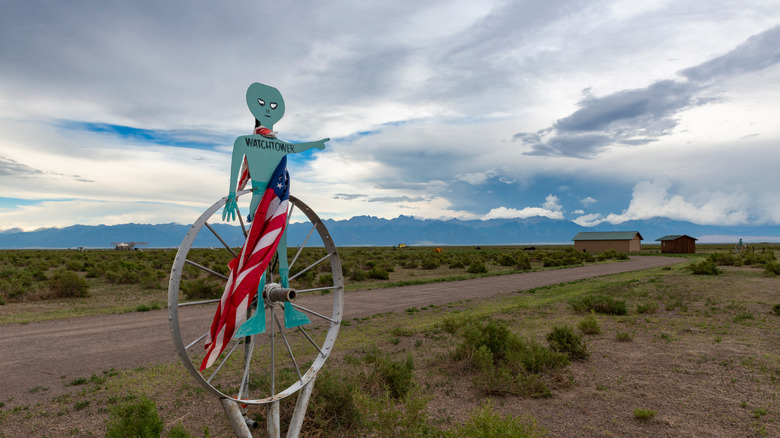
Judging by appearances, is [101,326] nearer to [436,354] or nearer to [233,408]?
[436,354]

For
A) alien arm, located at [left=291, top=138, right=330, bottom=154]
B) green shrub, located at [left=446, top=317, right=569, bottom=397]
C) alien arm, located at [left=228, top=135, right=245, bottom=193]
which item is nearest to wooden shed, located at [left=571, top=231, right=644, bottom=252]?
green shrub, located at [left=446, top=317, right=569, bottom=397]

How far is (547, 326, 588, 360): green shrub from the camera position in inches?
369

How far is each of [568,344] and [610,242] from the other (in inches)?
3186

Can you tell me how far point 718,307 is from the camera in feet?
49.6

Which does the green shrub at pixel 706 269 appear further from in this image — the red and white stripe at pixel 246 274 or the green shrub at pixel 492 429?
the red and white stripe at pixel 246 274

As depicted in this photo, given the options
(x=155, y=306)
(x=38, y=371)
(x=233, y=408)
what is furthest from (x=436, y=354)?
(x=155, y=306)

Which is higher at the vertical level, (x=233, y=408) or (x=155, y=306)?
(x=233, y=408)

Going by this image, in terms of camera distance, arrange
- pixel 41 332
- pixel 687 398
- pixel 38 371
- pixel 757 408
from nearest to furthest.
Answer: pixel 757 408
pixel 687 398
pixel 38 371
pixel 41 332

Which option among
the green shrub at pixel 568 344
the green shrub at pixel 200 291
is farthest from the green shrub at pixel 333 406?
the green shrub at pixel 200 291

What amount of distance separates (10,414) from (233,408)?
5277 mm

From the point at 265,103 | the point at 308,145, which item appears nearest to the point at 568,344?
the point at 308,145

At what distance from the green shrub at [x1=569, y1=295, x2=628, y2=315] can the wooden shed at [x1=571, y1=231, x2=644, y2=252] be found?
72812mm

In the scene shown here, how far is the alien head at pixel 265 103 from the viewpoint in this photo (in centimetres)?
447

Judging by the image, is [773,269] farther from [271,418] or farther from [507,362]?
[271,418]
